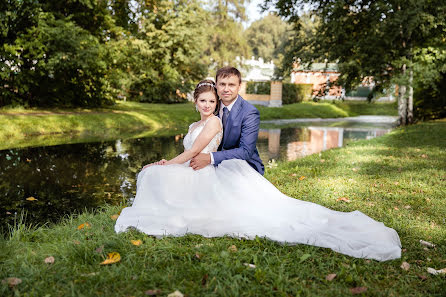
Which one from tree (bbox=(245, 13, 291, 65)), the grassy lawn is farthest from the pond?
tree (bbox=(245, 13, 291, 65))

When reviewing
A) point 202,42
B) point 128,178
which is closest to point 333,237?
point 128,178

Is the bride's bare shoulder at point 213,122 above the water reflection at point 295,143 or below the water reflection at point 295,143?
above

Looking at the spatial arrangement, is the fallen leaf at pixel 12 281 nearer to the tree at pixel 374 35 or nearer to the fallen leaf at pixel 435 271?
the fallen leaf at pixel 435 271

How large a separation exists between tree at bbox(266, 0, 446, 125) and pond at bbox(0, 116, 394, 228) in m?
3.37

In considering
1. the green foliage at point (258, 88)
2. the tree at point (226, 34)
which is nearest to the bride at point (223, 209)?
the green foliage at point (258, 88)

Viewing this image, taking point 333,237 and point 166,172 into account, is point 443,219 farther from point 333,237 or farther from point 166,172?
point 166,172

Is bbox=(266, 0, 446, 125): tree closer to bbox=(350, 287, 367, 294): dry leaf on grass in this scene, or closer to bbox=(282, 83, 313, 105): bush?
bbox=(350, 287, 367, 294): dry leaf on grass

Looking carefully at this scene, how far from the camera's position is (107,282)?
2.99 metres

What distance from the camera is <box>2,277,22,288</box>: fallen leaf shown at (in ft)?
9.78

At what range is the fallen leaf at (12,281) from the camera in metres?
2.98

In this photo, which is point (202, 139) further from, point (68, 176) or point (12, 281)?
point (68, 176)

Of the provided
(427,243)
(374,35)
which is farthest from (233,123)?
(374,35)

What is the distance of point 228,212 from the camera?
160 inches

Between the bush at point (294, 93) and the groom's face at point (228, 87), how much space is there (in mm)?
32453
